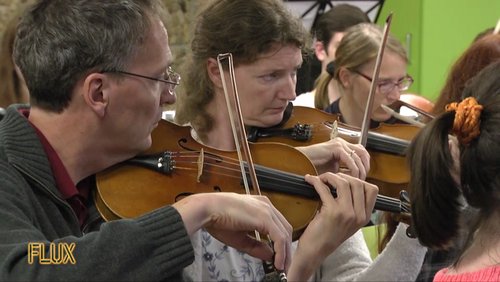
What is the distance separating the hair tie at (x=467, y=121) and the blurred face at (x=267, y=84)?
0.52m

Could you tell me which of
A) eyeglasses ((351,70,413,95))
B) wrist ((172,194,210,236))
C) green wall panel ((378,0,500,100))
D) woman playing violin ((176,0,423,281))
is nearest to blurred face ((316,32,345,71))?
green wall panel ((378,0,500,100))

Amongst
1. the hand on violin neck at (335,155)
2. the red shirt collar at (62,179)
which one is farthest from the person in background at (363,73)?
the red shirt collar at (62,179)

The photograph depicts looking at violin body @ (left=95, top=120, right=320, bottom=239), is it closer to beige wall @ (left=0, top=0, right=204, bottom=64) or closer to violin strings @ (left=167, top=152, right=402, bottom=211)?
violin strings @ (left=167, top=152, right=402, bottom=211)

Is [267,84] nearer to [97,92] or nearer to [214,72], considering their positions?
[214,72]

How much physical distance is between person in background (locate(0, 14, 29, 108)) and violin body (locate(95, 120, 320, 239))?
2.54 feet

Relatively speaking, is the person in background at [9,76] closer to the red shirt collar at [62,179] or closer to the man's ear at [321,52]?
the red shirt collar at [62,179]

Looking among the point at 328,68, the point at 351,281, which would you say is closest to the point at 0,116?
the point at 351,281

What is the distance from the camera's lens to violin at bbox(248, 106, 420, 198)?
1651mm

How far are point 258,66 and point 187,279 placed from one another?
567 mm

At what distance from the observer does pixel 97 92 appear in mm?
1243

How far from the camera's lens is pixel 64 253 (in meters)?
1.00

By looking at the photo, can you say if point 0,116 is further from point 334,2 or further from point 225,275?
point 334,2

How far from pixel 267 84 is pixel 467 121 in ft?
1.84

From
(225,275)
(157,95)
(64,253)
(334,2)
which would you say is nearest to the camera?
(64,253)
